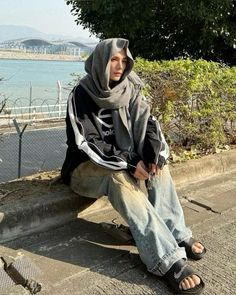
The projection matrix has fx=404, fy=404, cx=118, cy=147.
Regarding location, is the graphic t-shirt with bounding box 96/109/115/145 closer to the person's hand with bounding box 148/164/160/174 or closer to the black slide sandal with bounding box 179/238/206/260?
the person's hand with bounding box 148/164/160/174

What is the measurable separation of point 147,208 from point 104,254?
0.46 metres

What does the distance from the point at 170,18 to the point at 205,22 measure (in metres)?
1.32

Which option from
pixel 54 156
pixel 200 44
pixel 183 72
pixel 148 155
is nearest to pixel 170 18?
pixel 200 44

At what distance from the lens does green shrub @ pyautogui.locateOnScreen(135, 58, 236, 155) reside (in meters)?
4.26

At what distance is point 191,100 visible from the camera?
14.9 feet

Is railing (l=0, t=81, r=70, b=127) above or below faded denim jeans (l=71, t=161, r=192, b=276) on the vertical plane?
below

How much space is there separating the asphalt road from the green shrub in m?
2.80

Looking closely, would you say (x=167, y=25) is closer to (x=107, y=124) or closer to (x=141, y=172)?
(x=107, y=124)

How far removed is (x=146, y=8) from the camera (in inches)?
317

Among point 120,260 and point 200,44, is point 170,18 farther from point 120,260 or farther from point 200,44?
point 120,260

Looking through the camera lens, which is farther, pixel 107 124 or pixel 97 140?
pixel 107 124

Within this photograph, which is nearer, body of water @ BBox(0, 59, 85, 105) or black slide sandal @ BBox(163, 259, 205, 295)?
black slide sandal @ BBox(163, 259, 205, 295)

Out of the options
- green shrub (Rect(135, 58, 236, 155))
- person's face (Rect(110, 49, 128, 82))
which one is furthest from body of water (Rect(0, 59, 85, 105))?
green shrub (Rect(135, 58, 236, 155))

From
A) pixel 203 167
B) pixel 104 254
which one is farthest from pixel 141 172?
pixel 203 167
